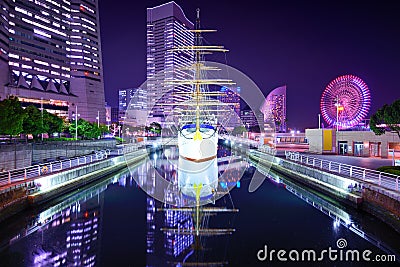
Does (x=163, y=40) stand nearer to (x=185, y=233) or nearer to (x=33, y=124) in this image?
(x=33, y=124)

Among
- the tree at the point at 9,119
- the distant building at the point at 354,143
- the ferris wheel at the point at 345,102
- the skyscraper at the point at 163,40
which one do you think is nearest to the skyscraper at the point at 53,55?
the tree at the point at 9,119

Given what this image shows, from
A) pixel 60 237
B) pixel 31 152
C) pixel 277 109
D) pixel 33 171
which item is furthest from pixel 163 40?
pixel 60 237

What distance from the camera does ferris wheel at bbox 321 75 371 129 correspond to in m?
35.3

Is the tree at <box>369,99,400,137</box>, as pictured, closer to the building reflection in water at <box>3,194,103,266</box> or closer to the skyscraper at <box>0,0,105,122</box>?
the building reflection in water at <box>3,194,103,266</box>

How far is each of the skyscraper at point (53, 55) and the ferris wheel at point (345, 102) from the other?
70661mm

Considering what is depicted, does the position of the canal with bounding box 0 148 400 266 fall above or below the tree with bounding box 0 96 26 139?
below

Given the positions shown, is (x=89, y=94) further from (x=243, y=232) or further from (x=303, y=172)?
(x=243, y=232)

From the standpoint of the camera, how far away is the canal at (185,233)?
1014cm

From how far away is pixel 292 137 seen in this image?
209ft

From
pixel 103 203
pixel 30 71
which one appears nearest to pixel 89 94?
pixel 30 71

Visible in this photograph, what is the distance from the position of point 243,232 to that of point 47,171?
13055mm
